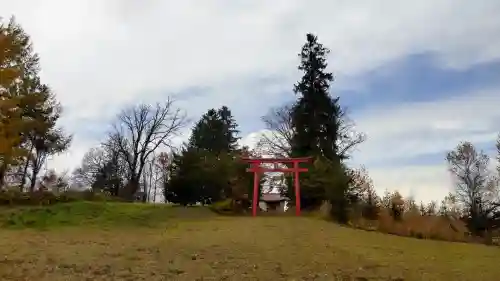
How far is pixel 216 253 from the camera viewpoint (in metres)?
11.4

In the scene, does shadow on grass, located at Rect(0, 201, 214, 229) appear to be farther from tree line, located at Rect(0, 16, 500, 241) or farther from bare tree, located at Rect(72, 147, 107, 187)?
bare tree, located at Rect(72, 147, 107, 187)

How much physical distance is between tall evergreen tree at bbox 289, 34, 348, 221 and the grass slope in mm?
8431

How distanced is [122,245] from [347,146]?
23.7 metres

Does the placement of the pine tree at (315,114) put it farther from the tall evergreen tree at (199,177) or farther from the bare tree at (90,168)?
the bare tree at (90,168)

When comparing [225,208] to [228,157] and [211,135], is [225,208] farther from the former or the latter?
[211,135]

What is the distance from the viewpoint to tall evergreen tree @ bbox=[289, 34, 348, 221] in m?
26.4

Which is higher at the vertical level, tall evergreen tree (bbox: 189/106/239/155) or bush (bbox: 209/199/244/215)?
tall evergreen tree (bbox: 189/106/239/155)

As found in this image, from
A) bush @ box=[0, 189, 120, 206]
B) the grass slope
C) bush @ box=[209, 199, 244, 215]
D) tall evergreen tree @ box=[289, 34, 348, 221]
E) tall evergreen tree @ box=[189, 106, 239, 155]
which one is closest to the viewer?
the grass slope

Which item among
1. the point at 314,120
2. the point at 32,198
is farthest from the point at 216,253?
the point at 314,120

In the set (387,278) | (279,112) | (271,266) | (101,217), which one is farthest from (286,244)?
(279,112)

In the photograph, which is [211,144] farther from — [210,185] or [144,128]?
[210,185]

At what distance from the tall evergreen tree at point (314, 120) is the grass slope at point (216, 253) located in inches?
332

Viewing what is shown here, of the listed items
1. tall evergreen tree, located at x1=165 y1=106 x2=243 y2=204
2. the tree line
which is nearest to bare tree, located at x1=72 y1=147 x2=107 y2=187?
the tree line

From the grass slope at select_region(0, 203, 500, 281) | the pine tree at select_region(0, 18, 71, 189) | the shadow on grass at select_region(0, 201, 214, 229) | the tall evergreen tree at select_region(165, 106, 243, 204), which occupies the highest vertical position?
the pine tree at select_region(0, 18, 71, 189)
